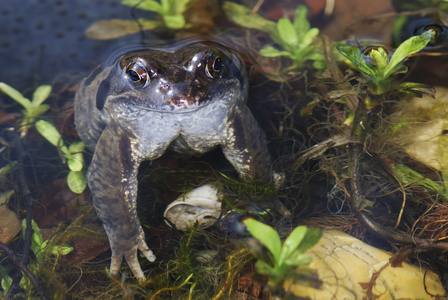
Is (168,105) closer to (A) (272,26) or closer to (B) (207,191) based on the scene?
(B) (207,191)

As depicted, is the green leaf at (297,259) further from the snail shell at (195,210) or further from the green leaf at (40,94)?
the green leaf at (40,94)

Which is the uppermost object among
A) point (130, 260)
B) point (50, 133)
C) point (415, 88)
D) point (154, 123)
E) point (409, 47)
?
point (409, 47)

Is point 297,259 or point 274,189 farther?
point 274,189

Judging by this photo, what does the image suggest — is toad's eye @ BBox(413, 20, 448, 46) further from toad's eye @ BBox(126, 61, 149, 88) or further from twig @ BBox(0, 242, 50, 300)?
twig @ BBox(0, 242, 50, 300)

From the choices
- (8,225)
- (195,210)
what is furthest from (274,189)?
(8,225)

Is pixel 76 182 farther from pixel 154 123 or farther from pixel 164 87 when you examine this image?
pixel 164 87

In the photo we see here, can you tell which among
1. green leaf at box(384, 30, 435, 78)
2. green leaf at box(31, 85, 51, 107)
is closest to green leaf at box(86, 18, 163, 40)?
green leaf at box(31, 85, 51, 107)

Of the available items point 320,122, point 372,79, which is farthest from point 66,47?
point 372,79
